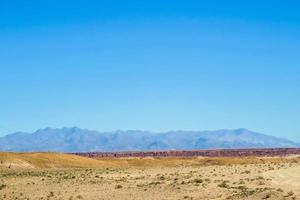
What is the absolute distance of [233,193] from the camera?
41.2 metres

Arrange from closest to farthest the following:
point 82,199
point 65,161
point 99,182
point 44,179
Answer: point 82,199 → point 99,182 → point 44,179 → point 65,161

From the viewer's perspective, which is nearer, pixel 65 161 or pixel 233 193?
pixel 233 193

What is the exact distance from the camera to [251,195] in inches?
1527

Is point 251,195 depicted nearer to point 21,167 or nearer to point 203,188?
point 203,188

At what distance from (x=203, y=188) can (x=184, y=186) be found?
2.15m

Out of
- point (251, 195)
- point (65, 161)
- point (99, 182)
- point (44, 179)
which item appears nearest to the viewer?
point (251, 195)

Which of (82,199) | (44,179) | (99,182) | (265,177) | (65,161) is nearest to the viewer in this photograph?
(82,199)

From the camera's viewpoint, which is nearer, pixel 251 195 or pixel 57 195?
pixel 251 195

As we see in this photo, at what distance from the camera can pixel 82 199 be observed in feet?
141

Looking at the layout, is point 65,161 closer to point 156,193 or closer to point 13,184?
point 13,184

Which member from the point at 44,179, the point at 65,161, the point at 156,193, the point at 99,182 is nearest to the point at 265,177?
the point at 156,193

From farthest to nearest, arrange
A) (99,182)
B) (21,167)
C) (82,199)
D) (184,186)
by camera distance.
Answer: (21,167)
(99,182)
(184,186)
(82,199)

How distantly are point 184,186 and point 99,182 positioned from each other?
11.0 metres

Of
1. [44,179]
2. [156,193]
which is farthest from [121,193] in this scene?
[44,179]
